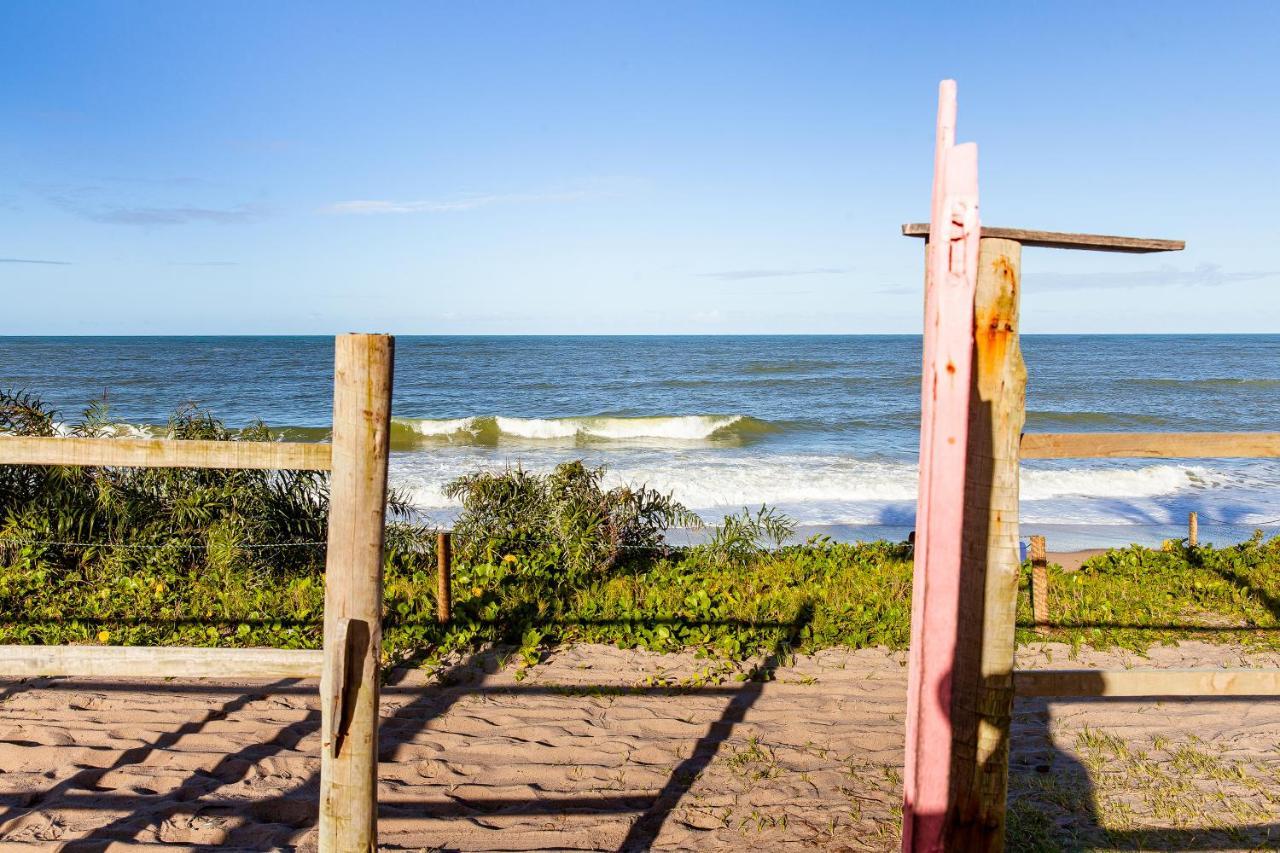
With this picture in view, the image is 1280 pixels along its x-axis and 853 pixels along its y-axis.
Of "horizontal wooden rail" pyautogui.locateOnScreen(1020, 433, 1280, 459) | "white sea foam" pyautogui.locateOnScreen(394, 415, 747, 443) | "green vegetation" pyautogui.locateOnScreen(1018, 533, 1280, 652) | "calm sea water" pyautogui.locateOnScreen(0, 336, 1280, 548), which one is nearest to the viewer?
"horizontal wooden rail" pyautogui.locateOnScreen(1020, 433, 1280, 459)

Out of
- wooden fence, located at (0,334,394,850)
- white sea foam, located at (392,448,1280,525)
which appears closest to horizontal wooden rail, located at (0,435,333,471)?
wooden fence, located at (0,334,394,850)

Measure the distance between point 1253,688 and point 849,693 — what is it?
2618 millimetres

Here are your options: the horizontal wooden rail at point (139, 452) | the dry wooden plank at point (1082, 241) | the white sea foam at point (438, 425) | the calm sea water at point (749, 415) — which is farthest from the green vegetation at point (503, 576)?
the white sea foam at point (438, 425)

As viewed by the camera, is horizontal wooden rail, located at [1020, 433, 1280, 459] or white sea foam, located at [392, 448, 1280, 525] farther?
white sea foam, located at [392, 448, 1280, 525]

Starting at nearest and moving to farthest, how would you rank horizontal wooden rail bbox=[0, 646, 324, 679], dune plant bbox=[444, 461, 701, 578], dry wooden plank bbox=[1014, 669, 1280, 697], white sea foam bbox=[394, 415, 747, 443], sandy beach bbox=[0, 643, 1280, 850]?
dry wooden plank bbox=[1014, 669, 1280, 697]
horizontal wooden rail bbox=[0, 646, 324, 679]
sandy beach bbox=[0, 643, 1280, 850]
dune plant bbox=[444, 461, 701, 578]
white sea foam bbox=[394, 415, 747, 443]

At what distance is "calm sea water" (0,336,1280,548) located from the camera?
46.0 feet

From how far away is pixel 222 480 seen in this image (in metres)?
7.47

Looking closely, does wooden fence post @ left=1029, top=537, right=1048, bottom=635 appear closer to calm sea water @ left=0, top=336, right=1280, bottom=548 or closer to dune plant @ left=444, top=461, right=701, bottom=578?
dune plant @ left=444, top=461, right=701, bottom=578

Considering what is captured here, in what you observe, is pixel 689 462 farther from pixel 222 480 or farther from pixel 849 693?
pixel 849 693

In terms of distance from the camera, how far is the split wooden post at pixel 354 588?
2359 mm

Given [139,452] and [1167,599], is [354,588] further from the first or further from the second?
[1167,599]

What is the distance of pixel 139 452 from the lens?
9.55ft

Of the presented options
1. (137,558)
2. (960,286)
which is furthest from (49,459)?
(137,558)

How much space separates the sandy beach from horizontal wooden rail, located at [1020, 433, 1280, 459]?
145 centimetres
